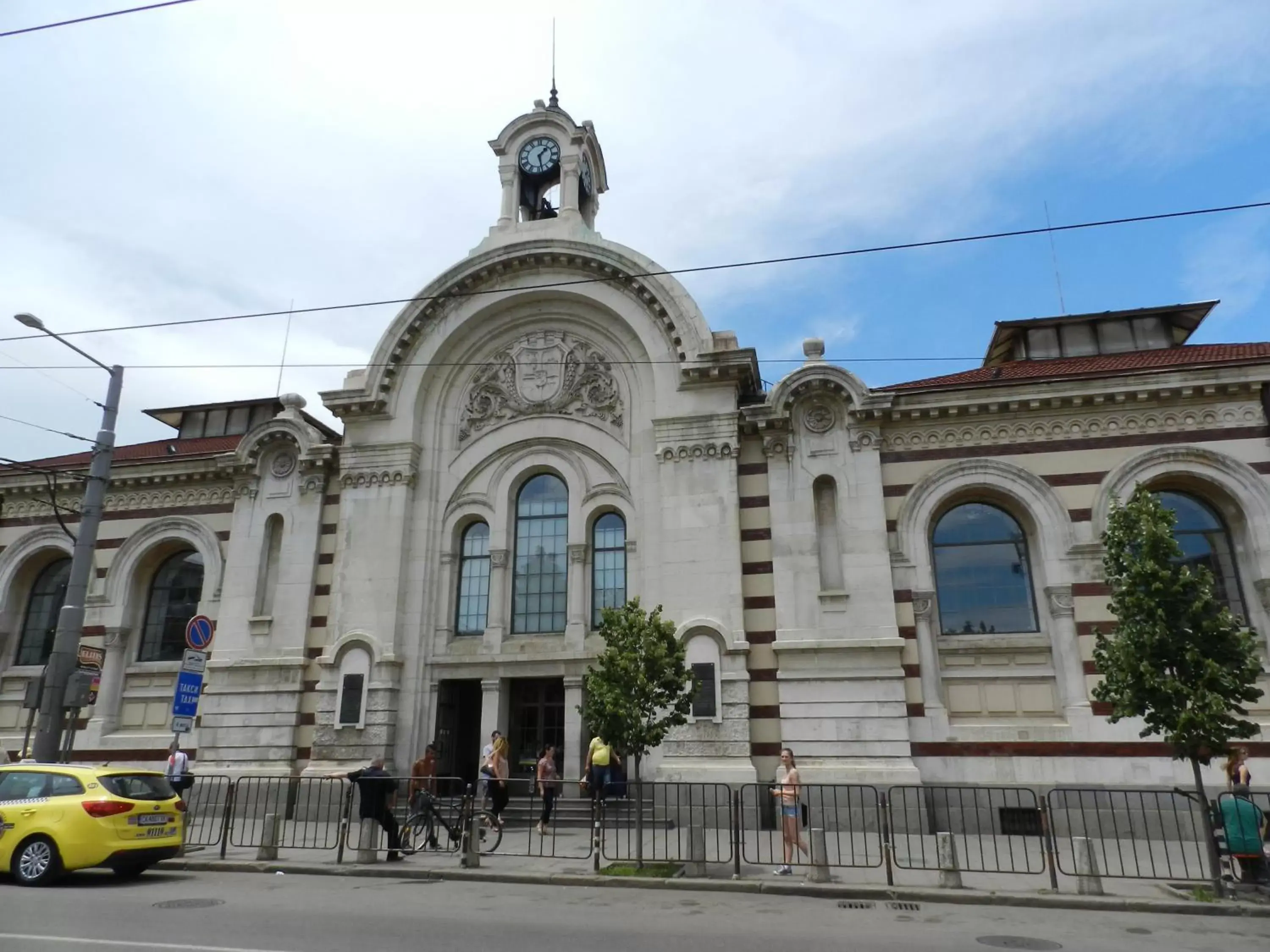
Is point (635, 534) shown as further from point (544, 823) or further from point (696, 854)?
point (696, 854)

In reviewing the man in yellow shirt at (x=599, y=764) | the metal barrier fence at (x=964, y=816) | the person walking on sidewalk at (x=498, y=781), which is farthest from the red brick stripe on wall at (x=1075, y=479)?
the person walking on sidewalk at (x=498, y=781)

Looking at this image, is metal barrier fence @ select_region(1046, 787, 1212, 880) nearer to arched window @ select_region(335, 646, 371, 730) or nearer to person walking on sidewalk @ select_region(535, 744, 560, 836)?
person walking on sidewalk @ select_region(535, 744, 560, 836)

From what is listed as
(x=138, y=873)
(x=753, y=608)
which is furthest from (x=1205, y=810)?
(x=138, y=873)

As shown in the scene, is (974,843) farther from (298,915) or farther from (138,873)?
(138,873)

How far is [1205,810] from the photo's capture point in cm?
1174

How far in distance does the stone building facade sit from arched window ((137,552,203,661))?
0.10 m

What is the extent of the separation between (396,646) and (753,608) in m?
9.36

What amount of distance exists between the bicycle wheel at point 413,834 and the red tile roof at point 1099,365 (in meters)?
15.0

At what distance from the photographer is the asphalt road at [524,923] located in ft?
28.1

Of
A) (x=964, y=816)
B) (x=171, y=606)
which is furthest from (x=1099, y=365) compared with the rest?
(x=171, y=606)

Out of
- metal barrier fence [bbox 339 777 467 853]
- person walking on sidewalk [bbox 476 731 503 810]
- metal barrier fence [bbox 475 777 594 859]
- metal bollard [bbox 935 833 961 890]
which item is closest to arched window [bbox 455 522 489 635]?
person walking on sidewalk [bbox 476 731 503 810]

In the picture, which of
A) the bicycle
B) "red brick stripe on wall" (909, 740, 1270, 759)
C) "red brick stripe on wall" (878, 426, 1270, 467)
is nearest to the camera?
the bicycle

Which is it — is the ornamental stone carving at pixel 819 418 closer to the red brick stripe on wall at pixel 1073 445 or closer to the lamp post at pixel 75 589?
the red brick stripe on wall at pixel 1073 445

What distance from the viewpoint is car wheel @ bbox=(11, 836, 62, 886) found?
12.0 metres
